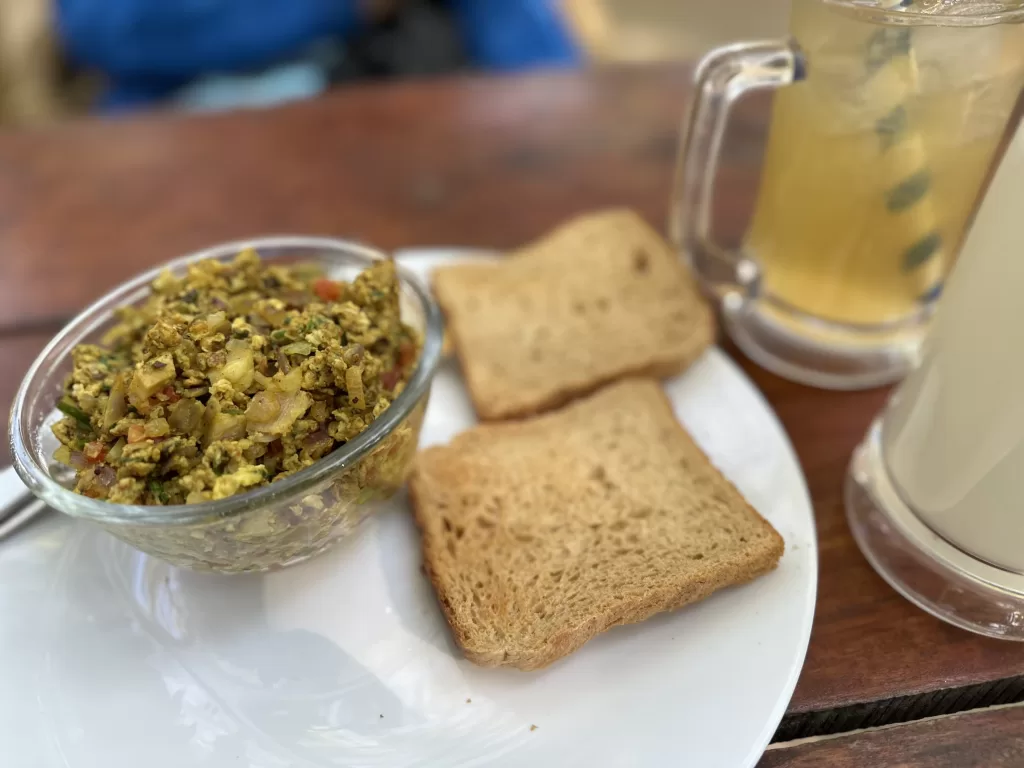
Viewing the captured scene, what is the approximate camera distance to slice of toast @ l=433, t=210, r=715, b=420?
4.12 ft

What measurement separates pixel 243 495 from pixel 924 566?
0.86 metres

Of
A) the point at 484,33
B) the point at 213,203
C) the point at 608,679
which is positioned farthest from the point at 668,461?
the point at 484,33

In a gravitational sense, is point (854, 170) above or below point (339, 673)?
above

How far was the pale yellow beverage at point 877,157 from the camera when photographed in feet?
3.33

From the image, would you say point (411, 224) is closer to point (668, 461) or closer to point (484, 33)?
point (668, 461)

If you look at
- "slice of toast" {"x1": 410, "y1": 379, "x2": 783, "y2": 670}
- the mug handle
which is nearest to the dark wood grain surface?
"slice of toast" {"x1": 410, "y1": 379, "x2": 783, "y2": 670}

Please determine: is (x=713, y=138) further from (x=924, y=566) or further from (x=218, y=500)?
(x=218, y=500)

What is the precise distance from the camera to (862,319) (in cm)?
127

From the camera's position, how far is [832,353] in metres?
1.32

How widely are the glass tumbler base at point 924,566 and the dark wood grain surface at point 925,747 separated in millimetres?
114

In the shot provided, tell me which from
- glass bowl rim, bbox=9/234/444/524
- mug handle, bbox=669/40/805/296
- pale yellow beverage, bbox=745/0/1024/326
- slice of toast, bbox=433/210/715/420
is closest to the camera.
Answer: glass bowl rim, bbox=9/234/444/524

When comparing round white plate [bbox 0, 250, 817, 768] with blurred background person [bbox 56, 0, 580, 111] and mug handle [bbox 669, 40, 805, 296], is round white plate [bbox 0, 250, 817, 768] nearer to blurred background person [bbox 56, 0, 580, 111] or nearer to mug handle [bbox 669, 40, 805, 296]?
mug handle [bbox 669, 40, 805, 296]

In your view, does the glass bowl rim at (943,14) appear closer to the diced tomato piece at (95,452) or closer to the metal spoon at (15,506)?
the diced tomato piece at (95,452)

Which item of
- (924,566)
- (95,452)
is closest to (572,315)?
(924,566)
